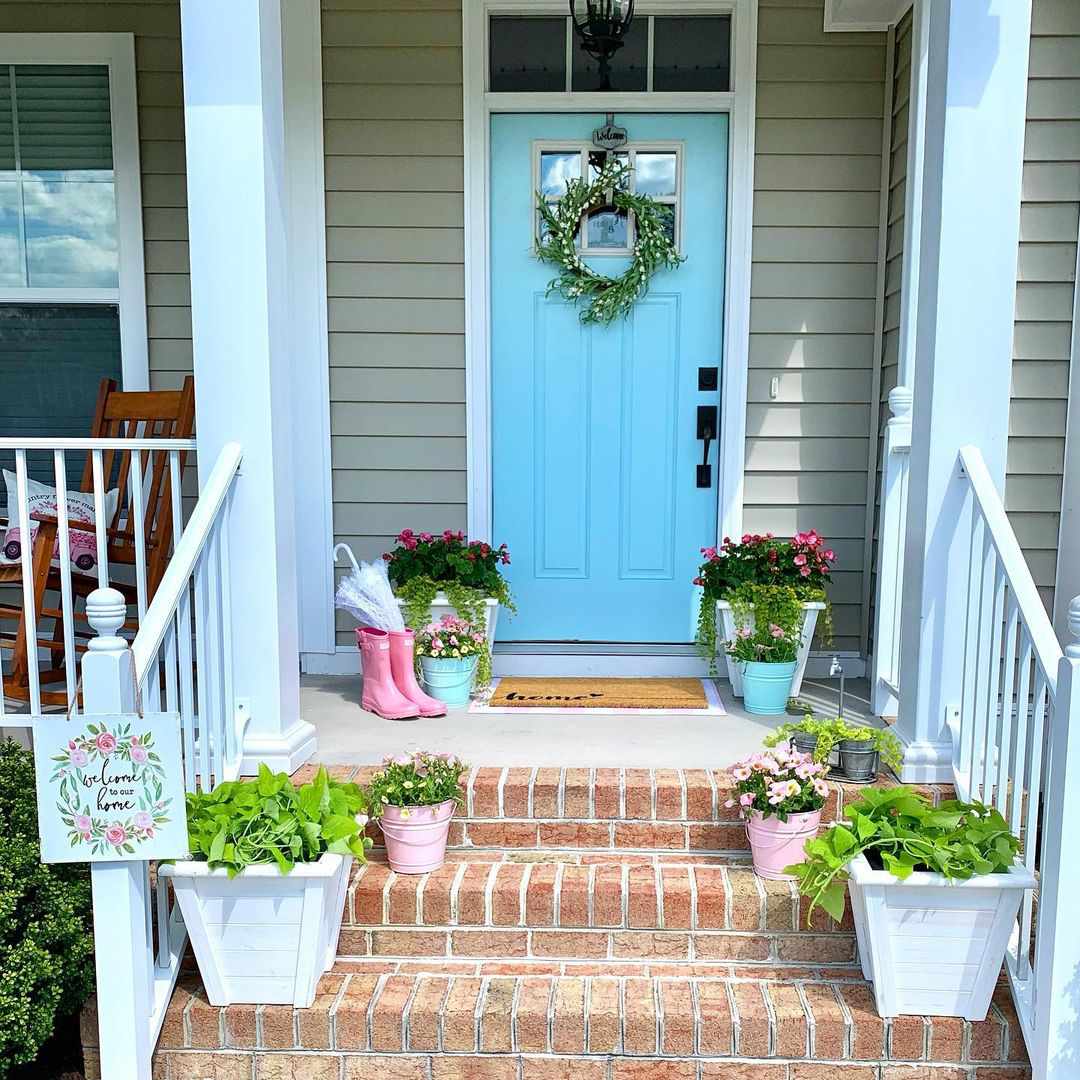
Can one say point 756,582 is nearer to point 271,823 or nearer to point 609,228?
point 609,228

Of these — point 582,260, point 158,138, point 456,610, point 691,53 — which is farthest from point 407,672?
point 691,53

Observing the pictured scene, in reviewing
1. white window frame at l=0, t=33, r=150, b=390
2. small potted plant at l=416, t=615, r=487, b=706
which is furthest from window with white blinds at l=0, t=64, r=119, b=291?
small potted plant at l=416, t=615, r=487, b=706

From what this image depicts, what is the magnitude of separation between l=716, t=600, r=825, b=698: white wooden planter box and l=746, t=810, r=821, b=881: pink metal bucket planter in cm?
98

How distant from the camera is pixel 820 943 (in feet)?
7.40

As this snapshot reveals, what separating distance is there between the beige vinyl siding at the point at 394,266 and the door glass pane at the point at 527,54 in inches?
5.7

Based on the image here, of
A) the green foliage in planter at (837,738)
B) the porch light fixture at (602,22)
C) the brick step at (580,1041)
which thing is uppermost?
the porch light fixture at (602,22)

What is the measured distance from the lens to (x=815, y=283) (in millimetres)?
3625

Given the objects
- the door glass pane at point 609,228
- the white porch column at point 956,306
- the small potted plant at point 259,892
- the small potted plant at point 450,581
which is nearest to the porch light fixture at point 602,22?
the door glass pane at point 609,228

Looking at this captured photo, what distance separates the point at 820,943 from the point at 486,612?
158 cm

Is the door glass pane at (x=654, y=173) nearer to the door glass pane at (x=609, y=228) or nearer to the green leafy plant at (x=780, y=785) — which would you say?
the door glass pane at (x=609, y=228)

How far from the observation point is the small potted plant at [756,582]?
3281 mm

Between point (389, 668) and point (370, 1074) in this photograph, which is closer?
point (370, 1074)

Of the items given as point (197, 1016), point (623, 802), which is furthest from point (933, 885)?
point (197, 1016)

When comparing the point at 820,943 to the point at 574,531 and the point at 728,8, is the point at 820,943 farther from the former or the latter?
the point at 728,8
